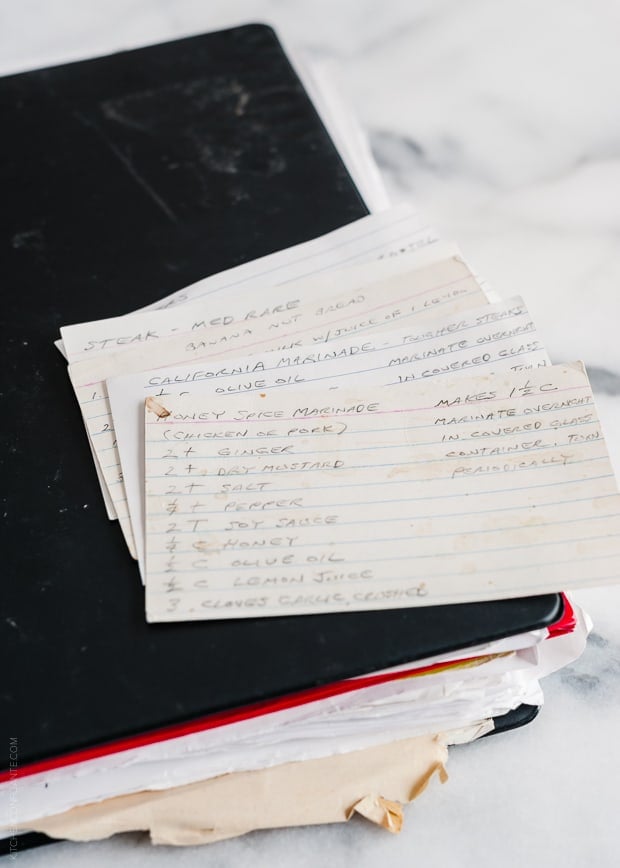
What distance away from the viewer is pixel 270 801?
53 cm

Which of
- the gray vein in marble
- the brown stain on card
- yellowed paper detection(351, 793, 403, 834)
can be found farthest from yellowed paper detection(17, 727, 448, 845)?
the gray vein in marble

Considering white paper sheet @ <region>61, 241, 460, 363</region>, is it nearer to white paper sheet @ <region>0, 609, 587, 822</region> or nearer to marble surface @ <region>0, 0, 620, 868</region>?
marble surface @ <region>0, 0, 620, 868</region>

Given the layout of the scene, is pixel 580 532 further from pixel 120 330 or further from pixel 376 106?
pixel 376 106

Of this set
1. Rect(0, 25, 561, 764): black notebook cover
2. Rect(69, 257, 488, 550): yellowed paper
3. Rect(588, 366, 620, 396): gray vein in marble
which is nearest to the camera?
Rect(0, 25, 561, 764): black notebook cover

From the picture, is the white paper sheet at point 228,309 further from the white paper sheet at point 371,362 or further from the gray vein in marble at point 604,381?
the gray vein in marble at point 604,381

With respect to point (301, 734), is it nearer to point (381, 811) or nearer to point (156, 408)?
point (381, 811)

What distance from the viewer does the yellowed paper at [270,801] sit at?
0.52m

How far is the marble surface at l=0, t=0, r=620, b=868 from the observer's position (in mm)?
540

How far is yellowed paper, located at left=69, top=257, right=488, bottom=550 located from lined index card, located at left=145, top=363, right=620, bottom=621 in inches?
1.7

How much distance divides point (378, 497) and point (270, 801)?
167mm

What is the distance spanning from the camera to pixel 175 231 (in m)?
0.71

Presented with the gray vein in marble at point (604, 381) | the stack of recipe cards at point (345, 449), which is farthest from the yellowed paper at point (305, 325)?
the gray vein in marble at point (604, 381)

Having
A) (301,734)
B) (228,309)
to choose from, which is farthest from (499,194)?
(301,734)

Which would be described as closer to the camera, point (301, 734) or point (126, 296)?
point (301, 734)
